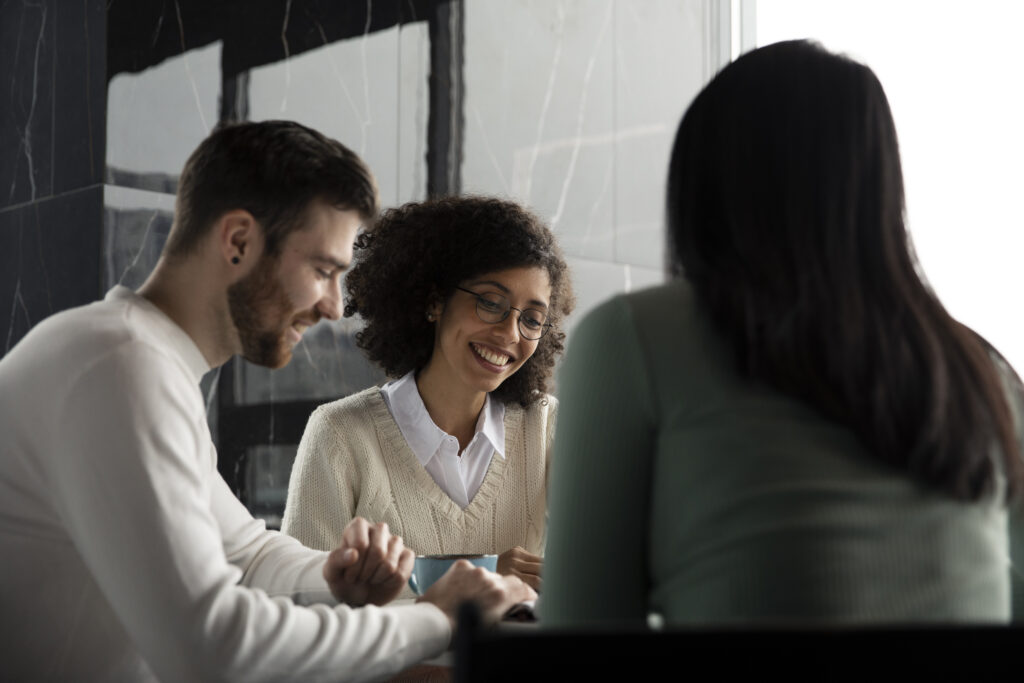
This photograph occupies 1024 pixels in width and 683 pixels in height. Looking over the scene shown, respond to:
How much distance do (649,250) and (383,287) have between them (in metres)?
1.44

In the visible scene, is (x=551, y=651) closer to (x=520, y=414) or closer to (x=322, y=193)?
(x=322, y=193)

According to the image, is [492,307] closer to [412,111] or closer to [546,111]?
[412,111]

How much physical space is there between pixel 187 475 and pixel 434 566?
1.36 feet

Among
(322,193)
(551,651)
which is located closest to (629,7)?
(322,193)

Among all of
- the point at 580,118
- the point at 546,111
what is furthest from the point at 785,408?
the point at 580,118

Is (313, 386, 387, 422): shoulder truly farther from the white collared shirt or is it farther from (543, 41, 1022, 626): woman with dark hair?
(543, 41, 1022, 626): woman with dark hair

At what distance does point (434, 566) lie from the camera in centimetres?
143

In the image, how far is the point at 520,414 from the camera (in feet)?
8.13

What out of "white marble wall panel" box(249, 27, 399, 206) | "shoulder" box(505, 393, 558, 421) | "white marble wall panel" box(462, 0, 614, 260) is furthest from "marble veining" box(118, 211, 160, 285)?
"white marble wall panel" box(462, 0, 614, 260)

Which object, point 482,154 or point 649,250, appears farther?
point 649,250

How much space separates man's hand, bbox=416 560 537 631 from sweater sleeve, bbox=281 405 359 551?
86cm

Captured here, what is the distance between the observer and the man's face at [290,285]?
134cm

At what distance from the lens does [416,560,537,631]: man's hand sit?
1.29 m

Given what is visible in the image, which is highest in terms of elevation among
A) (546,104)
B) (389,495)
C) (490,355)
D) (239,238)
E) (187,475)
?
(546,104)
